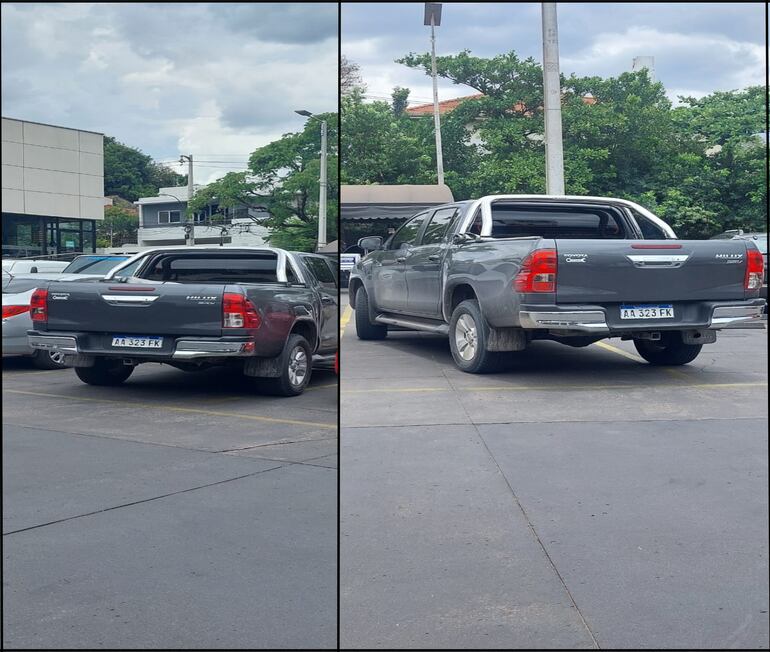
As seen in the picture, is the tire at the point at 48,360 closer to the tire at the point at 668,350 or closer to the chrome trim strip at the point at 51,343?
the chrome trim strip at the point at 51,343

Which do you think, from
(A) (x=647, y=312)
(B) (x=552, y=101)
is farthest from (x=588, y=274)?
(B) (x=552, y=101)

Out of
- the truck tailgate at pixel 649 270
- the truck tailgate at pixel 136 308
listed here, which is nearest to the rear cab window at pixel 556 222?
the truck tailgate at pixel 649 270

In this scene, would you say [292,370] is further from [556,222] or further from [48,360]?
[556,222]

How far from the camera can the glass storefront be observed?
1.01 m

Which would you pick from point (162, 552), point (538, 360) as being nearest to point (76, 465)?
point (162, 552)

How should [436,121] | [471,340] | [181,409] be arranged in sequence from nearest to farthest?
[181,409] < [436,121] < [471,340]

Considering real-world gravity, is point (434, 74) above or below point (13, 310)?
above

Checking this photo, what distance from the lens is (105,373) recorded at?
121cm

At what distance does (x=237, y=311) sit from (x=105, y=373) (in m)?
0.20

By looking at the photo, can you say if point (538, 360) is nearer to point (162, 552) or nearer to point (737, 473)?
point (737, 473)

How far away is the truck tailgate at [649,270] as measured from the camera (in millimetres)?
3396

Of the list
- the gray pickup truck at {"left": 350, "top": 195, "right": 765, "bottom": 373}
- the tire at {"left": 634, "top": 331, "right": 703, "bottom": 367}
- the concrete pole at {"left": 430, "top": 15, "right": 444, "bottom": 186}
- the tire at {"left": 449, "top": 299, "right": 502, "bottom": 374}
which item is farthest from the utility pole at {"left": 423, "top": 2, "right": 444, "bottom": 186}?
the tire at {"left": 634, "top": 331, "right": 703, "bottom": 367}

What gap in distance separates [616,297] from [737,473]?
122 cm

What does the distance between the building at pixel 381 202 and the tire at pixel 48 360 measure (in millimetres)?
1566
